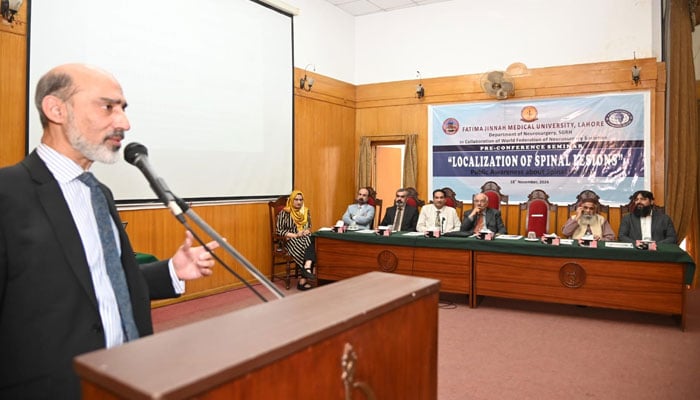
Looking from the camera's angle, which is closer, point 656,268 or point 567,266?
point 656,268

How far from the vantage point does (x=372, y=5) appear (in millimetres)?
7457

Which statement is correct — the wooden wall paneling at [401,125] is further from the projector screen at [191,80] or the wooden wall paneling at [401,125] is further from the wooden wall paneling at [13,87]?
the wooden wall paneling at [13,87]

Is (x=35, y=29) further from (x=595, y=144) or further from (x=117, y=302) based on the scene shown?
(x=595, y=144)

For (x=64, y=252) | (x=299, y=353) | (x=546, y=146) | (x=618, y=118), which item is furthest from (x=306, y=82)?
(x=299, y=353)

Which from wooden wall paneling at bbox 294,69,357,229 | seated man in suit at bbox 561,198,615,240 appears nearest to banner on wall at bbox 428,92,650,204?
seated man in suit at bbox 561,198,615,240

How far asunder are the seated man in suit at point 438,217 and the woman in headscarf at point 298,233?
1.33 metres

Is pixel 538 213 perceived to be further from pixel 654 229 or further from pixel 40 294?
pixel 40 294

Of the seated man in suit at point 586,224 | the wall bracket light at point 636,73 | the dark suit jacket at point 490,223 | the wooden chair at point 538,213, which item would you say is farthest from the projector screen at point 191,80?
the wall bracket light at point 636,73

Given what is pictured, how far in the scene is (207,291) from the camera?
210 inches

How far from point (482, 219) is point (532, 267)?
3.84 feet

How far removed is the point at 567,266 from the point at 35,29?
15.7 ft

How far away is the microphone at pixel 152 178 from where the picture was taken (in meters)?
1.12

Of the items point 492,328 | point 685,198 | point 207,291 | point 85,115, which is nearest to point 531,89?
point 685,198

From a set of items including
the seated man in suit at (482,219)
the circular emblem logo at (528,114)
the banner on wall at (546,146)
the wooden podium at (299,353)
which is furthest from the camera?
the circular emblem logo at (528,114)
